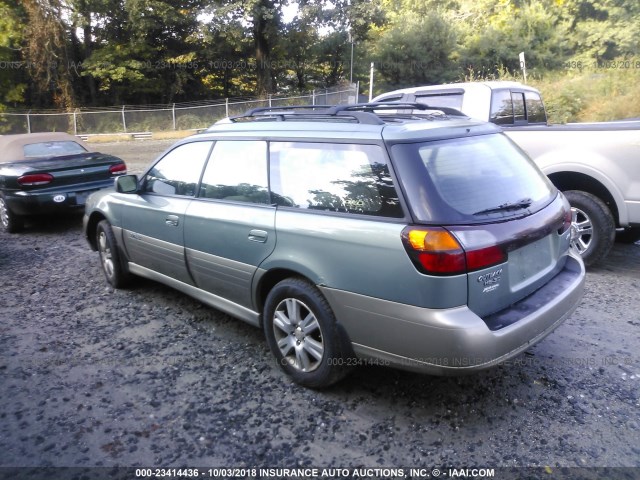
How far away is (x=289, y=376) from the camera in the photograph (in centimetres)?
337

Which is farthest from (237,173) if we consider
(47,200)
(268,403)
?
(47,200)

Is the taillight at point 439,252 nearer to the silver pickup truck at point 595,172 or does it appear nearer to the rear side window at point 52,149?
the silver pickup truck at point 595,172

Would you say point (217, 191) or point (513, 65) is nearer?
point (217, 191)

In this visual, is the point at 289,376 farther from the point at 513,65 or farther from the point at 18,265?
the point at 513,65

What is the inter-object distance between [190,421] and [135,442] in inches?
12.6

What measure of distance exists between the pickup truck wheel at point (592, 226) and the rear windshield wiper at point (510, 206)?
2.45 meters

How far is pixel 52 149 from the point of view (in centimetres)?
820

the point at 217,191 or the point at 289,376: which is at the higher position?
the point at 217,191

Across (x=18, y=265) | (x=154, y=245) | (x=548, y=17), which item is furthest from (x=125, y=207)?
(x=548, y=17)

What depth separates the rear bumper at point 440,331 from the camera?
8.30 feet

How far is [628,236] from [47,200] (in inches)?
308

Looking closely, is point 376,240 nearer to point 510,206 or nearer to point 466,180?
point 466,180

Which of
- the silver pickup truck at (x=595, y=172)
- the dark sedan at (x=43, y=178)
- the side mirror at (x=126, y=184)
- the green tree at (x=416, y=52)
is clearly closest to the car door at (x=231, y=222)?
the side mirror at (x=126, y=184)

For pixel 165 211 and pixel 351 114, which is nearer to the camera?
pixel 351 114
